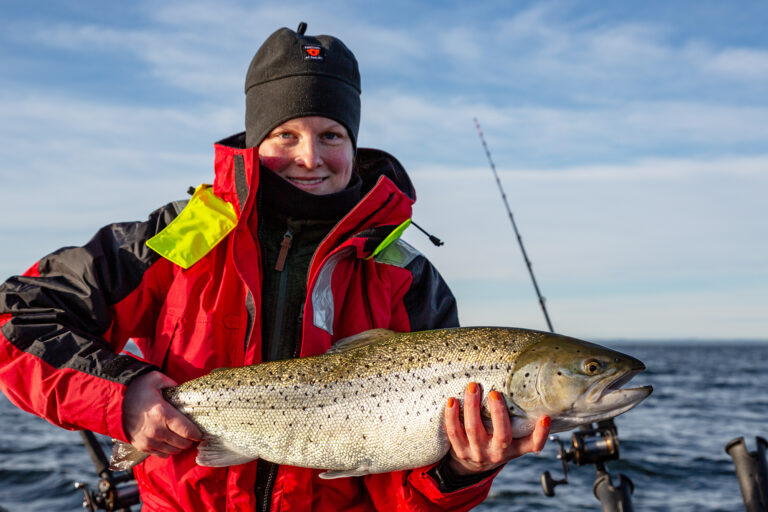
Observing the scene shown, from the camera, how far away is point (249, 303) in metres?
3.19

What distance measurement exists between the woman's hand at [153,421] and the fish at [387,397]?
0.23 ft

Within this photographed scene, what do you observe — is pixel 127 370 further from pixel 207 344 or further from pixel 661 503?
pixel 661 503

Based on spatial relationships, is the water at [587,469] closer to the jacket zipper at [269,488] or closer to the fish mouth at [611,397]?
the fish mouth at [611,397]

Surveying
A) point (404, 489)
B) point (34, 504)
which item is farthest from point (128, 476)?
point (34, 504)

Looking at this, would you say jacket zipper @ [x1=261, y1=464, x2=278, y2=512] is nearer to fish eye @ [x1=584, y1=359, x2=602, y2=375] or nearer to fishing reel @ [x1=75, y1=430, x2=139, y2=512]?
fish eye @ [x1=584, y1=359, x2=602, y2=375]

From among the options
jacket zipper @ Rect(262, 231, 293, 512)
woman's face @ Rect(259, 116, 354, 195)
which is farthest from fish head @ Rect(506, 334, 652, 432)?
woman's face @ Rect(259, 116, 354, 195)

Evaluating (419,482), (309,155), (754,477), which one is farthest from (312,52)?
(754,477)

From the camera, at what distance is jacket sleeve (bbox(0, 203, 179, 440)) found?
2.92 meters

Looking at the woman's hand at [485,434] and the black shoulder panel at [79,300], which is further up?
the black shoulder panel at [79,300]

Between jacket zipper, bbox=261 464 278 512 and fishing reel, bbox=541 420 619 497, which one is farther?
fishing reel, bbox=541 420 619 497

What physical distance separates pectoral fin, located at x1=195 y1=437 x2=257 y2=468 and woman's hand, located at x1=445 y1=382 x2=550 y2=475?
930mm

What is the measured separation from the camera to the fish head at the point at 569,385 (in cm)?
294

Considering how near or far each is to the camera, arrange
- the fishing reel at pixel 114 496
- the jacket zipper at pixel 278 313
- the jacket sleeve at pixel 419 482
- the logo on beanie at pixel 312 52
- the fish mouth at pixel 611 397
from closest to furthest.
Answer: the fish mouth at pixel 611 397
the jacket zipper at pixel 278 313
the jacket sleeve at pixel 419 482
the logo on beanie at pixel 312 52
the fishing reel at pixel 114 496

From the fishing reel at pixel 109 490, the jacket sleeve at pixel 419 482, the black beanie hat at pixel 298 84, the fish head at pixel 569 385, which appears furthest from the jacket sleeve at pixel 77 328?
the fishing reel at pixel 109 490
